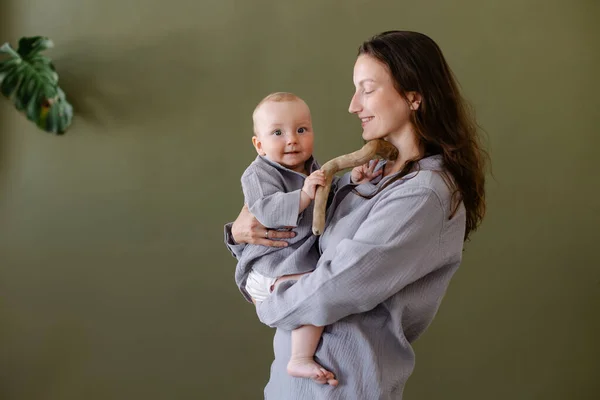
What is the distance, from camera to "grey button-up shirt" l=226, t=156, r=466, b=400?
1.53m

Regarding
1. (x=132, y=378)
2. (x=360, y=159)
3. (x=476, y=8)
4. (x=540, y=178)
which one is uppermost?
(x=476, y=8)

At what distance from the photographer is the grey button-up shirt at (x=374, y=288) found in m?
1.53

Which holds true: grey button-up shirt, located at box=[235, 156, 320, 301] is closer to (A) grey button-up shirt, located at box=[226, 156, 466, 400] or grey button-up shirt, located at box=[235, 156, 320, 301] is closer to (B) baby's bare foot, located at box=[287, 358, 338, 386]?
(A) grey button-up shirt, located at box=[226, 156, 466, 400]

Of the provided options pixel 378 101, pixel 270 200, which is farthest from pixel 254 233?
pixel 378 101

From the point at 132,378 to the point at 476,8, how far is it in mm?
2386

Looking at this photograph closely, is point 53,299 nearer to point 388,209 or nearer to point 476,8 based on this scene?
point 388,209

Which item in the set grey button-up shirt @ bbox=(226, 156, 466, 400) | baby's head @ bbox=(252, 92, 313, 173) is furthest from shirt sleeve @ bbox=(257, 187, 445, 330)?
baby's head @ bbox=(252, 92, 313, 173)

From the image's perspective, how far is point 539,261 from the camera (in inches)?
143

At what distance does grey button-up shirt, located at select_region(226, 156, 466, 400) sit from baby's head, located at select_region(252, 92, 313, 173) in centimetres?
23

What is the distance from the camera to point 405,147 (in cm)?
175

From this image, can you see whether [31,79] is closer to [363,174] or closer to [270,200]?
[270,200]

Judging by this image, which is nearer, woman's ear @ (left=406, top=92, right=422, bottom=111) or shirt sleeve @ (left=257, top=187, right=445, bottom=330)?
shirt sleeve @ (left=257, top=187, right=445, bottom=330)

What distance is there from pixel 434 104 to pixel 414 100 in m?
0.05

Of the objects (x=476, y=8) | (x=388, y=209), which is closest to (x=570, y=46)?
(x=476, y=8)
